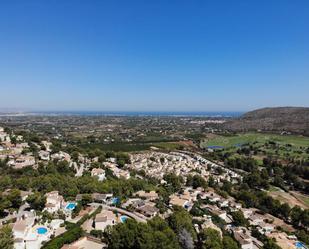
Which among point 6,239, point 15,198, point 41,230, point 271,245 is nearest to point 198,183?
point 271,245

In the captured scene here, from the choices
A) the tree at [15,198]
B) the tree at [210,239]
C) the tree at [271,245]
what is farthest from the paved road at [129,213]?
the tree at [271,245]

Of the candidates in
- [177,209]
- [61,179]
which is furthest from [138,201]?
[61,179]

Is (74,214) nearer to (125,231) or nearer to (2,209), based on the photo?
(2,209)

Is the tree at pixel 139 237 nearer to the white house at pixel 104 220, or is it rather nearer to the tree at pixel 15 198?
the white house at pixel 104 220

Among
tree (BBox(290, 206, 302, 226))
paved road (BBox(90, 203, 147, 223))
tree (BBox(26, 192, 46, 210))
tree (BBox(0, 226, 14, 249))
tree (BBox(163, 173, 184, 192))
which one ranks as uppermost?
tree (BBox(0, 226, 14, 249))

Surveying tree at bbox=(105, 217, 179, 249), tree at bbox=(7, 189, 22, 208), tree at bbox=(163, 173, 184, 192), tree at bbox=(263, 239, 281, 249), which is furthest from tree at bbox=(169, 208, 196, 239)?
tree at bbox=(7, 189, 22, 208)

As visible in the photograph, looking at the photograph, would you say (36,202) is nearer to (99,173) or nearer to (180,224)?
(99,173)

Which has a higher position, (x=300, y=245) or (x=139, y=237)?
(x=139, y=237)

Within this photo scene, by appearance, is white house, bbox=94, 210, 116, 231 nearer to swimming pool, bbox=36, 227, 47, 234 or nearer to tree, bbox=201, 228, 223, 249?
swimming pool, bbox=36, 227, 47, 234

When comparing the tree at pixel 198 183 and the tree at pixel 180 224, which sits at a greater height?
the tree at pixel 180 224
